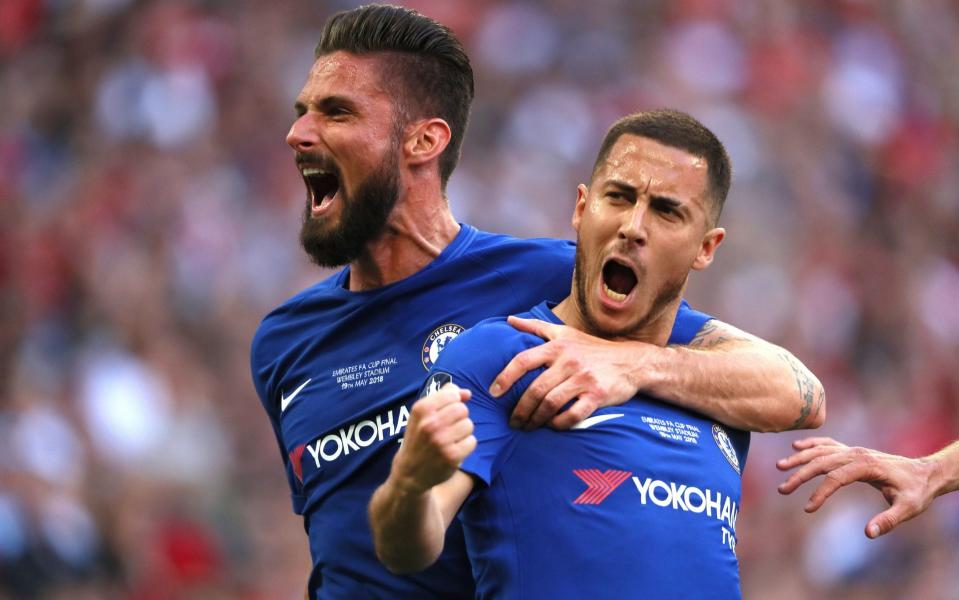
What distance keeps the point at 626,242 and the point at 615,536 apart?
648 millimetres

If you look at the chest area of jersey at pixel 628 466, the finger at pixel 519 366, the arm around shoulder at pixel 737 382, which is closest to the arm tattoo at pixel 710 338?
the arm around shoulder at pixel 737 382

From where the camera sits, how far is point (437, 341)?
11.2ft

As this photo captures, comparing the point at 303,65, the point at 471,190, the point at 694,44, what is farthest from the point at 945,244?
the point at 303,65

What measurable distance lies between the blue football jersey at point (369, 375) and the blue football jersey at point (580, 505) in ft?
1.43

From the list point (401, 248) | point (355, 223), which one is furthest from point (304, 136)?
point (401, 248)

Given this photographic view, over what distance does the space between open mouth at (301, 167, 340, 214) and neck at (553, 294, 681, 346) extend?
715 mm

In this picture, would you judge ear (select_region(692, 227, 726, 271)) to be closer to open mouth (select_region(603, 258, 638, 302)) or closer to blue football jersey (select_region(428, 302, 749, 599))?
open mouth (select_region(603, 258, 638, 302))

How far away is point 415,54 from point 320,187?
0.43 metres

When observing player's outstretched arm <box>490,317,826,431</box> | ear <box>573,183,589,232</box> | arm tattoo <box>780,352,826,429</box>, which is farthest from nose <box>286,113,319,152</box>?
arm tattoo <box>780,352,826,429</box>

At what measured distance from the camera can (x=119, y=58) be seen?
8391 millimetres

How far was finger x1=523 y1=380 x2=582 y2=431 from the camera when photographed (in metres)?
2.81

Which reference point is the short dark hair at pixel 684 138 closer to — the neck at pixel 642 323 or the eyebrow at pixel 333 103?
the neck at pixel 642 323

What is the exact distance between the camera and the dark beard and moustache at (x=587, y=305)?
10.1ft

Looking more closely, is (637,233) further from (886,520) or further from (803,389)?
(886,520)
